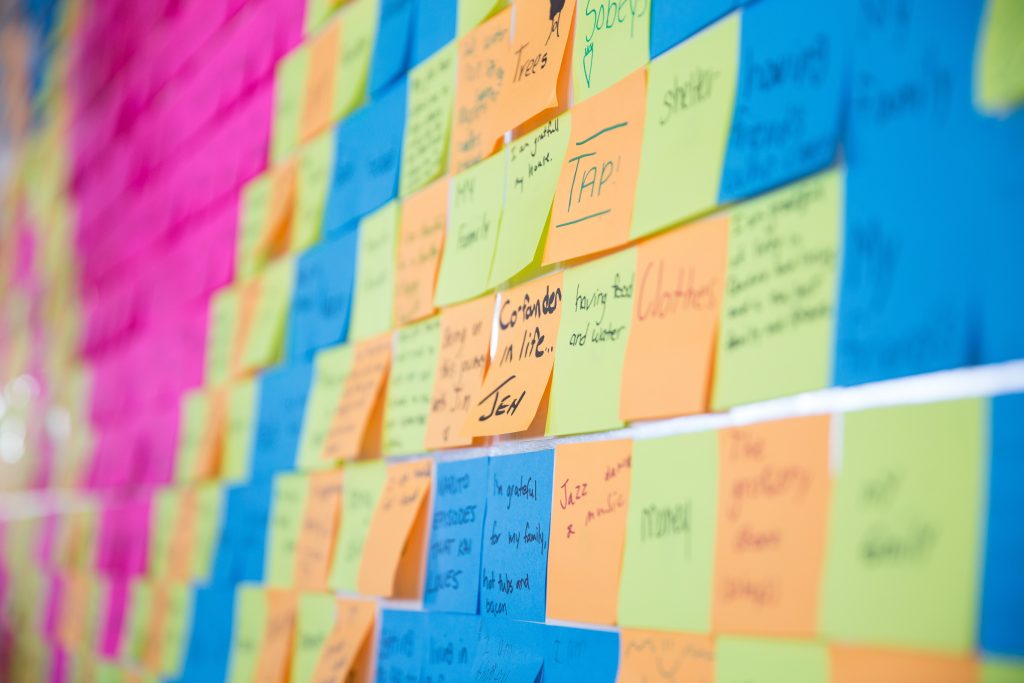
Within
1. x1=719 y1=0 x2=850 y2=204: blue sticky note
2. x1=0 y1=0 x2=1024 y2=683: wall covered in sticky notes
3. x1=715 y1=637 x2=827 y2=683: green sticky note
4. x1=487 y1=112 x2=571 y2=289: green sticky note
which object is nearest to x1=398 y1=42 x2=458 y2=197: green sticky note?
x1=0 y1=0 x2=1024 y2=683: wall covered in sticky notes

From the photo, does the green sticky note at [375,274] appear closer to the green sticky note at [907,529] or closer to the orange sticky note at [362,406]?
the orange sticky note at [362,406]

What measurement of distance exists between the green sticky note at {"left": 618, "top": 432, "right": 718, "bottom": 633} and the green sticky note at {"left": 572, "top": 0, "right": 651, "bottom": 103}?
0.27m

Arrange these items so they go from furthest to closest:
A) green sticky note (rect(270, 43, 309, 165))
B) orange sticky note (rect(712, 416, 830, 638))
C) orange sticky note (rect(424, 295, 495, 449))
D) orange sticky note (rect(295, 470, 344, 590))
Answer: green sticky note (rect(270, 43, 309, 165)) < orange sticky note (rect(295, 470, 344, 590)) < orange sticky note (rect(424, 295, 495, 449)) < orange sticky note (rect(712, 416, 830, 638))

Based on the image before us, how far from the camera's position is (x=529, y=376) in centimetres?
79

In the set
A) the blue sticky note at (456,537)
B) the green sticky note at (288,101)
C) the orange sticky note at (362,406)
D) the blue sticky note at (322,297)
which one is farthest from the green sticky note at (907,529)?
the green sticky note at (288,101)

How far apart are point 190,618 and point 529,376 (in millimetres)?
871

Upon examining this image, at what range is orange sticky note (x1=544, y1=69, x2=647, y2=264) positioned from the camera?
720mm

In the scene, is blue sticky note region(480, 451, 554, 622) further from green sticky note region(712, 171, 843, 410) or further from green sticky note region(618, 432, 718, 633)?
green sticky note region(712, 171, 843, 410)

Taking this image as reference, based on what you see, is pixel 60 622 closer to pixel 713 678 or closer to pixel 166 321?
pixel 166 321

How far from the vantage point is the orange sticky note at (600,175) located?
0.72m

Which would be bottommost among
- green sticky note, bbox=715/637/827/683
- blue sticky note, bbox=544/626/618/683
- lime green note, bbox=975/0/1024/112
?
blue sticky note, bbox=544/626/618/683

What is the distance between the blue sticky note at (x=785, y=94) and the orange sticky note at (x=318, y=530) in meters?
0.61

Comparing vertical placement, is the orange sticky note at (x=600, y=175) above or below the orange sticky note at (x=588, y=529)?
above

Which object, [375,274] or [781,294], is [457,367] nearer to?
[375,274]
